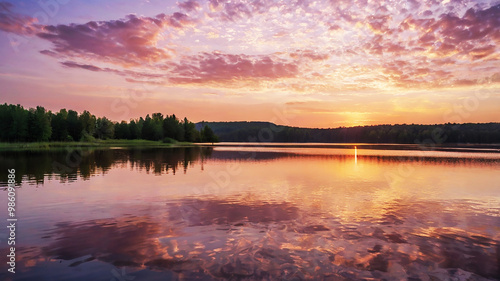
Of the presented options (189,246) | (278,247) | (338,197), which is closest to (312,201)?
(338,197)

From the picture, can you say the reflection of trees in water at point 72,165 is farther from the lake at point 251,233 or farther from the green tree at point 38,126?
the green tree at point 38,126

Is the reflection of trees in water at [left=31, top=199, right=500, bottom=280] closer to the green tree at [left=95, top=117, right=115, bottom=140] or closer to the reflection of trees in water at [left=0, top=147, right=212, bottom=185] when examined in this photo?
the reflection of trees in water at [left=0, top=147, right=212, bottom=185]

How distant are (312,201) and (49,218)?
16.9m

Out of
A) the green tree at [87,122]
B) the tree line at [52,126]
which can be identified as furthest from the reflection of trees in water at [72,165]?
the green tree at [87,122]

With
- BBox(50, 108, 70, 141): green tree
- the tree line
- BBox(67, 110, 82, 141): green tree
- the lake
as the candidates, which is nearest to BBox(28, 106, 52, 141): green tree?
the tree line

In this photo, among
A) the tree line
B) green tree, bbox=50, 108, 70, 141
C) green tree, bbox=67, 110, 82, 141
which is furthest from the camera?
green tree, bbox=67, 110, 82, 141

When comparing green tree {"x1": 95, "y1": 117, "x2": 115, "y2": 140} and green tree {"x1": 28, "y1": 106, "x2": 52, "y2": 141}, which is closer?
green tree {"x1": 28, "y1": 106, "x2": 52, "y2": 141}

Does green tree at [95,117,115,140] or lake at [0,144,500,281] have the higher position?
green tree at [95,117,115,140]

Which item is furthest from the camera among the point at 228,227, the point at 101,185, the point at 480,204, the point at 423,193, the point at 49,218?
the point at 101,185

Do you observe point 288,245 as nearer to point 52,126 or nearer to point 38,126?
point 38,126

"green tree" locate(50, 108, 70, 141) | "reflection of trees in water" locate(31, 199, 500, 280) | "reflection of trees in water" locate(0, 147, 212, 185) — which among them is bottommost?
"reflection of trees in water" locate(31, 199, 500, 280)

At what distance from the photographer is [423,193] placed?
2669 cm

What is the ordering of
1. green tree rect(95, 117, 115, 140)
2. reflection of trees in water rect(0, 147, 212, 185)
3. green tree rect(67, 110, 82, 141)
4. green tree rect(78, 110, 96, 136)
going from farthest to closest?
green tree rect(95, 117, 115, 140) → green tree rect(78, 110, 96, 136) → green tree rect(67, 110, 82, 141) → reflection of trees in water rect(0, 147, 212, 185)

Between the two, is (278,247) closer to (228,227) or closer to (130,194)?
(228,227)
